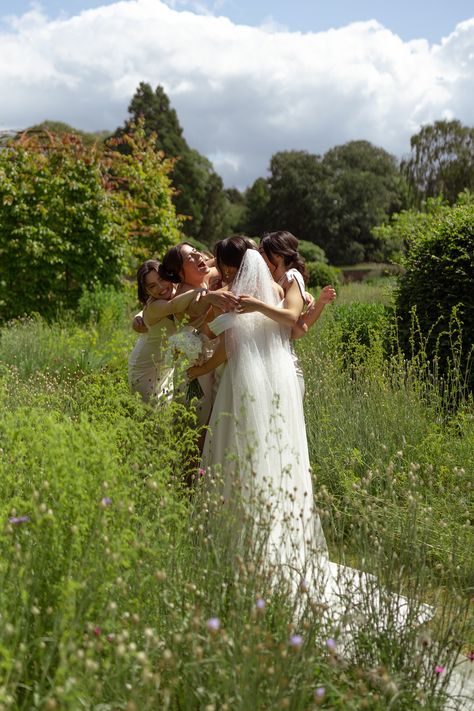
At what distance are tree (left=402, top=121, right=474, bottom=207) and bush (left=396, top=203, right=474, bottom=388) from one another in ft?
106

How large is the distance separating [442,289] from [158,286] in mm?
2894

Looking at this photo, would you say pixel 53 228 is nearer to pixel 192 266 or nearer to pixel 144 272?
pixel 144 272

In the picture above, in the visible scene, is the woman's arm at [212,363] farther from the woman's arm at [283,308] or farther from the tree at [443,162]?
the tree at [443,162]

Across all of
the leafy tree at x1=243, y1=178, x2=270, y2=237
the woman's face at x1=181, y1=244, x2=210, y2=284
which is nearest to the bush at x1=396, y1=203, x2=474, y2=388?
the woman's face at x1=181, y1=244, x2=210, y2=284

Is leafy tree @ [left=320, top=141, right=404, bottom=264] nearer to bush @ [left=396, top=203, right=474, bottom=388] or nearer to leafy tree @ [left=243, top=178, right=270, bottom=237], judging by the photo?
leafy tree @ [left=243, top=178, right=270, bottom=237]

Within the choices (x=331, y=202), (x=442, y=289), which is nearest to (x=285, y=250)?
(x=442, y=289)

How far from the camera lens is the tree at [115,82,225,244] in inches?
1432

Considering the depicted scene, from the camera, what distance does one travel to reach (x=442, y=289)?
612 cm

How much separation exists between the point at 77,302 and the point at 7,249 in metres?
1.45

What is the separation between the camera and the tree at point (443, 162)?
36.8m

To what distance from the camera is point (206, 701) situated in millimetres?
1885

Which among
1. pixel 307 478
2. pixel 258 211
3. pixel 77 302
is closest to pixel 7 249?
pixel 77 302

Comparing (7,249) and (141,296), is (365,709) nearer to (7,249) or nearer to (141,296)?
(141,296)

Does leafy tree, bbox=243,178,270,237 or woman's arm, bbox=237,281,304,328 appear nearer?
woman's arm, bbox=237,281,304,328
